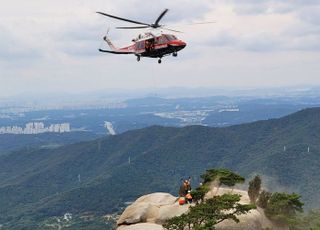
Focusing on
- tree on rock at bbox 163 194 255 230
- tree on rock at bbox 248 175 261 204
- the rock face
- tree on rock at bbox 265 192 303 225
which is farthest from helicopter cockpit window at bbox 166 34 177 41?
tree on rock at bbox 265 192 303 225

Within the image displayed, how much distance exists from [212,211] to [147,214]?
1116 cm

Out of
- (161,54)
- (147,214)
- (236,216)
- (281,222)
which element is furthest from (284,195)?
(161,54)

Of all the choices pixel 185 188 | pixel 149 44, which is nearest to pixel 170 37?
pixel 149 44

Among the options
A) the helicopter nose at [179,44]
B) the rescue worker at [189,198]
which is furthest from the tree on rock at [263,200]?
the helicopter nose at [179,44]

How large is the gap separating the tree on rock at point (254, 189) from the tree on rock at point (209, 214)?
24.1ft

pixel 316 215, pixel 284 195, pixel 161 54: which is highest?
pixel 161 54

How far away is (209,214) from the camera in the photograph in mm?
43938

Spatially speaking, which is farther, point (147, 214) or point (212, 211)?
point (147, 214)

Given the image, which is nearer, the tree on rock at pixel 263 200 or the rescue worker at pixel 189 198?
the rescue worker at pixel 189 198

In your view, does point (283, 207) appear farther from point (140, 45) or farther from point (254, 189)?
point (140, 45)

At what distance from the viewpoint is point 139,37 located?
59094 mm

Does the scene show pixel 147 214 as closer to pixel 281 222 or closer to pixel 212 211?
pixel 212 211

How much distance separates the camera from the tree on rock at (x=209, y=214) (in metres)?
42.9

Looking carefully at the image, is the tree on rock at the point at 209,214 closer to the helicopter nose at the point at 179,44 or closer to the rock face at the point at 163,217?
the rock face at the point at 163,217
